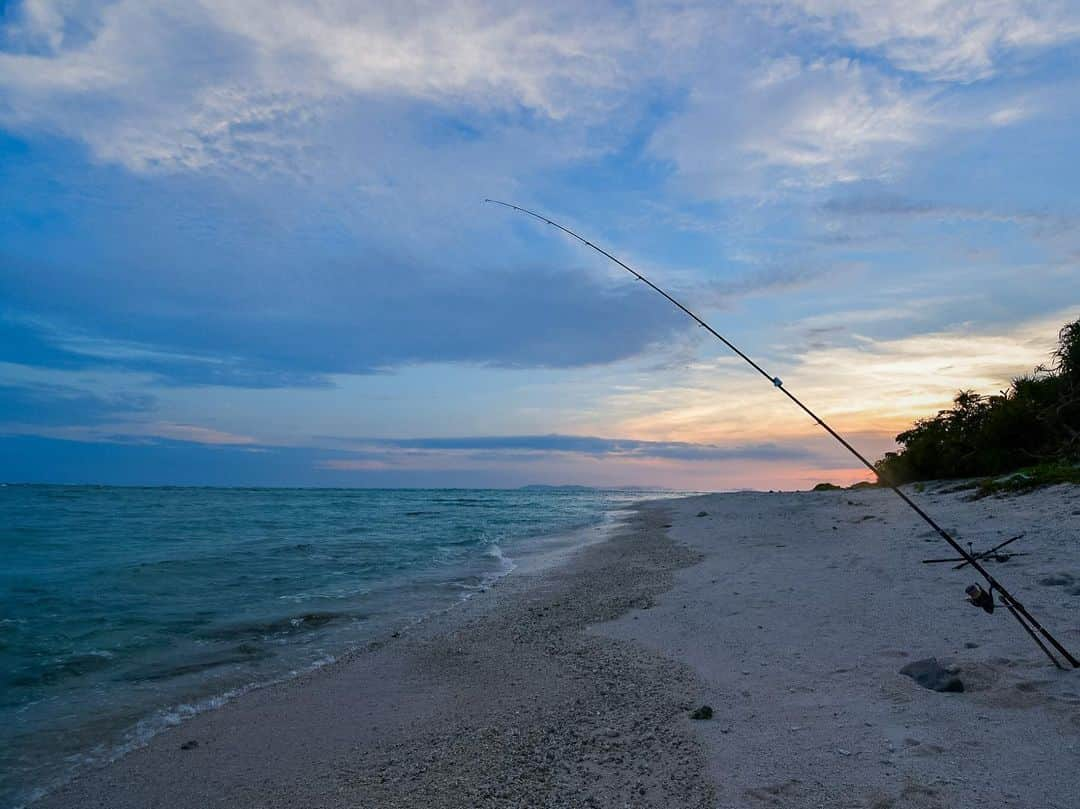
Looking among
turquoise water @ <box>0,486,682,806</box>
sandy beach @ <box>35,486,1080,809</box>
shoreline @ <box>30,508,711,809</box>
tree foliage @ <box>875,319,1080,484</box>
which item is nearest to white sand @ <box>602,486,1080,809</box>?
sandy beach @ <box>35,486,1080,809</box>

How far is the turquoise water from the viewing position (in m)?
5.52

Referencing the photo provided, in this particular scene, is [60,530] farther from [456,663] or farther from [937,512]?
[937,512]

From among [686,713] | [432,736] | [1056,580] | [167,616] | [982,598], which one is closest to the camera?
[982,598]

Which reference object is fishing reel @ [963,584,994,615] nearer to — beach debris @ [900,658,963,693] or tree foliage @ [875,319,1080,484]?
beach debris @ [900,658,963,693]

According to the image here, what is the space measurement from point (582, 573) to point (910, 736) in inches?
359

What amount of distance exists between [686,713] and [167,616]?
26.4 feet

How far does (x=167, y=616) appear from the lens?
931cm

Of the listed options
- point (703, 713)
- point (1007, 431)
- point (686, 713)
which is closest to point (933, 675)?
point (703, 713)

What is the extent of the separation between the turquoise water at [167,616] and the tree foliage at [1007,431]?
12.0m

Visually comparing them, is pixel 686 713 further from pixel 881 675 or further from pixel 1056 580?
pixel 1056 580

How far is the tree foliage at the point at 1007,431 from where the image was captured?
16.5 meters

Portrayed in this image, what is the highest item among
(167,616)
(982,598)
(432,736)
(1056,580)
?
(982,598)

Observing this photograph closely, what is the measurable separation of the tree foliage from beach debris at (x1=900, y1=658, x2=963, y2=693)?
1188cm

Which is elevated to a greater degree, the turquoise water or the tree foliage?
the tree foliage
